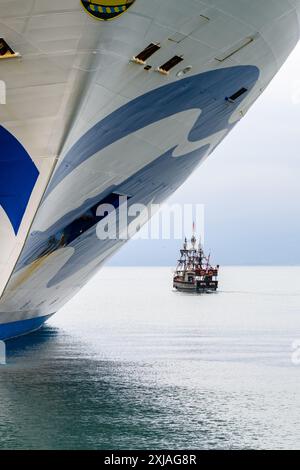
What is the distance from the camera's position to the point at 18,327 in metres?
23.9

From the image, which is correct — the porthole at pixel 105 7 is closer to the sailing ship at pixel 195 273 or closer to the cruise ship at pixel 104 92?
the cruise ship at pixel 104 92

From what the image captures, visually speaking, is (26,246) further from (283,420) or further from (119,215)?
(283,420)

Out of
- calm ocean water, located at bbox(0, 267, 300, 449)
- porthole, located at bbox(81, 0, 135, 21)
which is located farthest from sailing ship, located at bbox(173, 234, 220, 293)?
porthole, located at bbox(81, 0, 135, 21)

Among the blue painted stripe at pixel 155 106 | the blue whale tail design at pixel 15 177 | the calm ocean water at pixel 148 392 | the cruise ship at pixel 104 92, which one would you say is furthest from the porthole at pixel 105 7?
the calm ocean water at pixel 148 392

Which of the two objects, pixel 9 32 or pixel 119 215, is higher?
pixel 9 32

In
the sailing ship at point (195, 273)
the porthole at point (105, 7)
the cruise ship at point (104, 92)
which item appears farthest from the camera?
the sailing ship at point (195, 273)

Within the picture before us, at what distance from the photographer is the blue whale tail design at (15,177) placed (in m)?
13.8

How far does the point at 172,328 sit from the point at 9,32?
1147 inches

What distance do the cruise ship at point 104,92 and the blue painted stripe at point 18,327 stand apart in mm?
5258

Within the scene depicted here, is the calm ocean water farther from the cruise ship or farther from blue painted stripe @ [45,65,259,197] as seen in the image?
blue painted stripe @ [45,65,259,197]

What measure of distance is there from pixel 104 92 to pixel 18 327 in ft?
42.0

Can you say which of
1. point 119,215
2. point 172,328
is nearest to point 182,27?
point 119,215

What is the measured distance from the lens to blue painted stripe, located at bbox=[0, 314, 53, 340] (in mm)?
22361
